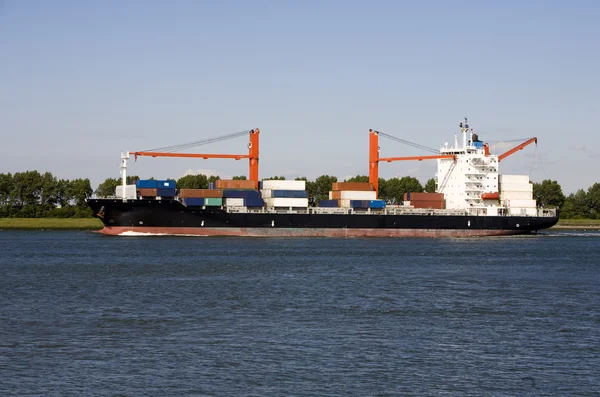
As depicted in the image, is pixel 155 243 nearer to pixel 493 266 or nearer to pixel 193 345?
pixel 493 266

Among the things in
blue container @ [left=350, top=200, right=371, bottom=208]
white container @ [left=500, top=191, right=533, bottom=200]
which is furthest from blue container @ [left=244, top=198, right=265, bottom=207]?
white container @ [left=500, top=191, right=533, bottom=200]

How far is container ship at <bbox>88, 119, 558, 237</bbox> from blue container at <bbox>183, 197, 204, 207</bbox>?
11 cm

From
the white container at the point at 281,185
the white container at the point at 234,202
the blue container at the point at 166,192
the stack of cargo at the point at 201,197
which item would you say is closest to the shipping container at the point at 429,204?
the white container at the point at 281,185

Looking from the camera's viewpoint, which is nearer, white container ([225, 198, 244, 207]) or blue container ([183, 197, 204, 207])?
blue container ([183, 197, 204, 207])

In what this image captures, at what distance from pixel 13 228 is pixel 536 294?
108063mm

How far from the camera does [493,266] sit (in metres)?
55.3

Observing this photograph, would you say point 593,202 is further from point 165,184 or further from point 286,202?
point 165,184

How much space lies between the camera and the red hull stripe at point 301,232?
84.6 meters

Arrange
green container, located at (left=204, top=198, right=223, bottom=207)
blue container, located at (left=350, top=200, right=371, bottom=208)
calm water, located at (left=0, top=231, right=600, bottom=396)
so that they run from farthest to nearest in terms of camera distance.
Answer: blue container, located at (left=350, top=200, right=371, bottom=208)
green container, located at (left=204, top=198, right=223, bottom=207)
calm water, located at (left=0, top=231, right=600, bottom=396)

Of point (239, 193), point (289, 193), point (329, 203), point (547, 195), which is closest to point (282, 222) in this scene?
point (289, 193)

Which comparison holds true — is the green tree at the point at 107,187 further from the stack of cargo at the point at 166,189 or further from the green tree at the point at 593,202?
the green tree at the point at 593,202

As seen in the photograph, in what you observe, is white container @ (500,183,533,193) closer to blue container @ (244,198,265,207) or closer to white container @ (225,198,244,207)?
blue container @ (244,198,265,207)

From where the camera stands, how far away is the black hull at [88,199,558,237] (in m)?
83.3

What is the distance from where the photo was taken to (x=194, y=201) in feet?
273
